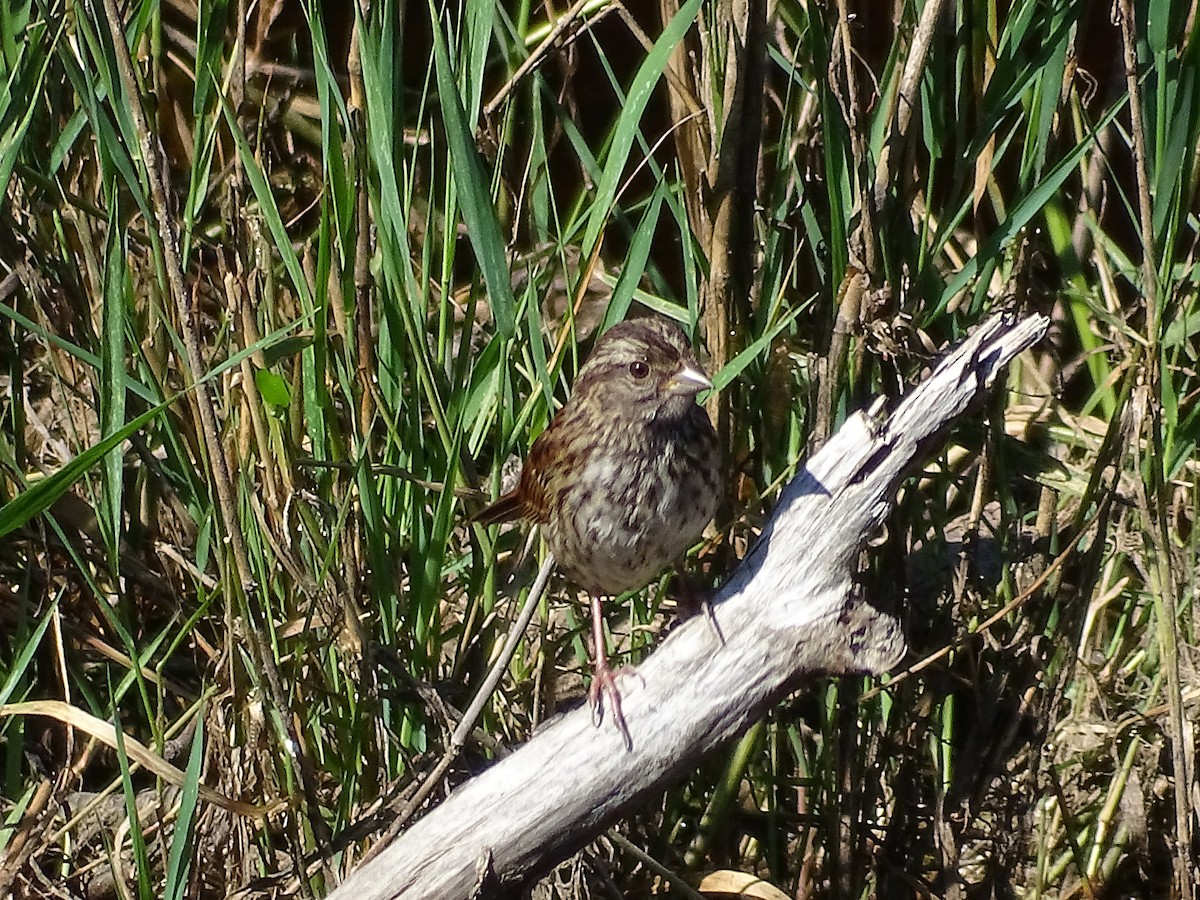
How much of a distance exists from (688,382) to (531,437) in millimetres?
503

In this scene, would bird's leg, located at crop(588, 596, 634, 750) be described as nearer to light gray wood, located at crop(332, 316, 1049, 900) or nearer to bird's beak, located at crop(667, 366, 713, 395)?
light gray wood, located at crop(332, 316, 1049, 900)

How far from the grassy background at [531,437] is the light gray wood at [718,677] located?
0.28 m

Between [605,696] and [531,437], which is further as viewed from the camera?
[531,437]

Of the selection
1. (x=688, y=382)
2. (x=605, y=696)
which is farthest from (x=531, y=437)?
(x=605, y=696)

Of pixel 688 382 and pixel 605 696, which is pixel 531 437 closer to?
pixel 688 382

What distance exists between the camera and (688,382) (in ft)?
8.96

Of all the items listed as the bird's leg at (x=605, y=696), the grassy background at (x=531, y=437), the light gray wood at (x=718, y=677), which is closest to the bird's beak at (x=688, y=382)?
the grassy background at (x=531, y=437)

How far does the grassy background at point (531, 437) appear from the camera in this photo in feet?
8.54

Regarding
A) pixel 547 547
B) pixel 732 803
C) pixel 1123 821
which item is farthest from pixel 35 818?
pixel 1123 821

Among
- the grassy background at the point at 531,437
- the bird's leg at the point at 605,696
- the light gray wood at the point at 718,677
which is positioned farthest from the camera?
the grassy background at the point at 531,437

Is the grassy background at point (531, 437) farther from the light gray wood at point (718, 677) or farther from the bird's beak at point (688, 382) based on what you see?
the light gray wood at point (718, 677)

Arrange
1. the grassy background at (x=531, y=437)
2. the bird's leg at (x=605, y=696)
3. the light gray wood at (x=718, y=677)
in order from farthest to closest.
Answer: the grassy background at (x=531, y=437), the bird's leg at (x=605, y=696), the light gray wood at (x=718, y=677)

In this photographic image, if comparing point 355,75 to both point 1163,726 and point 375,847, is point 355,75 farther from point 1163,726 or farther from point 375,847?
point 1163,726

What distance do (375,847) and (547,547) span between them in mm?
667
